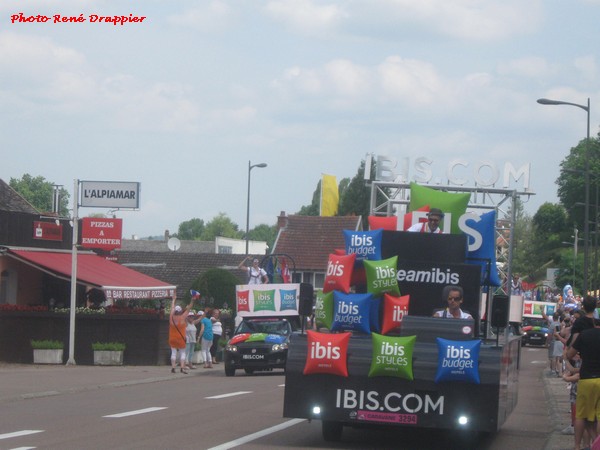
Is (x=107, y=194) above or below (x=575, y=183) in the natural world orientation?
below

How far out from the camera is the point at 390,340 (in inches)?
478

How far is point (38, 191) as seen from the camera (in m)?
111

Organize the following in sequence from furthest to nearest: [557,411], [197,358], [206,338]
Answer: [197,358]
[206,338]
[557,411]

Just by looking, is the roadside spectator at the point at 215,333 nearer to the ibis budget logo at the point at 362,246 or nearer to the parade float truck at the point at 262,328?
the parade float truck at the point at 262,328

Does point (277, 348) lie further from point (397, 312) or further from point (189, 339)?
point (397, 312)

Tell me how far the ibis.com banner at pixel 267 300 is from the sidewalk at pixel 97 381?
7.59ft

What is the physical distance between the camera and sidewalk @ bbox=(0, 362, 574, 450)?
1845 cm

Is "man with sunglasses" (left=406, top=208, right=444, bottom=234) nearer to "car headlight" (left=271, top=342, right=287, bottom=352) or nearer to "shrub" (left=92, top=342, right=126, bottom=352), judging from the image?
"car headlight" (left=271, top=342, right=287, bottom=352)

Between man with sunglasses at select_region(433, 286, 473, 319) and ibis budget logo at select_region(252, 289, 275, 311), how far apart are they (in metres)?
17.6

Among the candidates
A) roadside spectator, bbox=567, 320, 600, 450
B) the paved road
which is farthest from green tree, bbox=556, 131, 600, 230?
roadside spectator, bbox=567, 320, 600, 450

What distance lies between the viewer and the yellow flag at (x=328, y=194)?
8506 cm

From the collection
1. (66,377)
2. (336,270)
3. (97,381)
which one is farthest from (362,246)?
(66,377)

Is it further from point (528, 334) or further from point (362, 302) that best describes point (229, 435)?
point (528, 334)

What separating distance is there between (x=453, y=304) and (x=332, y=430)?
2232 millimetres
